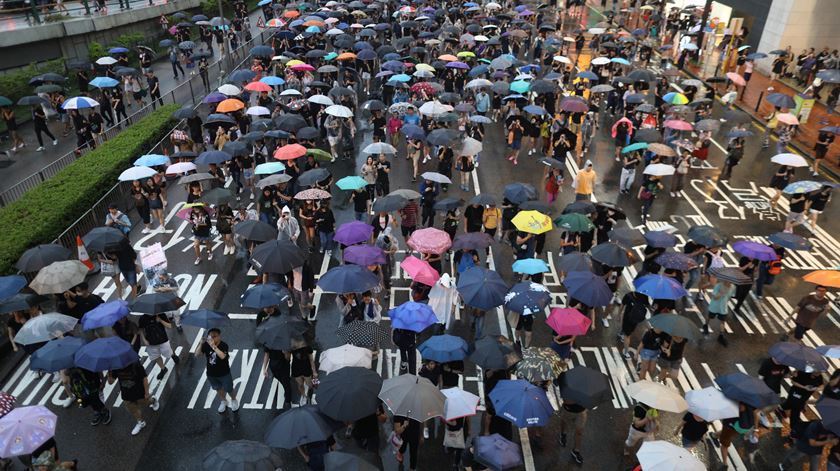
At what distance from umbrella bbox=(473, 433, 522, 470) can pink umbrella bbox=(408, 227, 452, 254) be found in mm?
5337

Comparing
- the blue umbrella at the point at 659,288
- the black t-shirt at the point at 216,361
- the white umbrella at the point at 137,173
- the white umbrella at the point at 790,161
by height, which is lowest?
the black t-shirt at the point at 216,361

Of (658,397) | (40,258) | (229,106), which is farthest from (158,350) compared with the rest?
(229,106)

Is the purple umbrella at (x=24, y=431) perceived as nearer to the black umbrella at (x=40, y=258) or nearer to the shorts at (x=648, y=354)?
the black umbrella at (x=40, y=258)

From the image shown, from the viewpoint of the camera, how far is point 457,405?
8.57 metres

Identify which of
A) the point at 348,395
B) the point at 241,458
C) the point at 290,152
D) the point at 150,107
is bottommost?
the point at 150,107

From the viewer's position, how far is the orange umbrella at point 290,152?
16641 mm

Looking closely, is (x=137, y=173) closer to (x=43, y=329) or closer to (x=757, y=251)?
(x=43, y=329)

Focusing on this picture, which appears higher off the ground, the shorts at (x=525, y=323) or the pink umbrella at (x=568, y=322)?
the pink umbrella at (x=568, y=322)

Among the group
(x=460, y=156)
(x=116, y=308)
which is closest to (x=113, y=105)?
(x=460, y=156)

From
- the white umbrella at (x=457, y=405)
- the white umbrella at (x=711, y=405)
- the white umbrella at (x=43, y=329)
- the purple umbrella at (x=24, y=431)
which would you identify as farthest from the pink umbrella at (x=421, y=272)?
the purple umbrella at (x=24, y=431)

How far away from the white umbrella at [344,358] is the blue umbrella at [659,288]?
5148 mm

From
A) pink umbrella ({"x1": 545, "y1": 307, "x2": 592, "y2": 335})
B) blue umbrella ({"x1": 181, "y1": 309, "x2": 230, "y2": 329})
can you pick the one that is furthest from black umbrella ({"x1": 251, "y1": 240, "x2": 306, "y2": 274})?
pink umbrella ({"x1": 545, "y1": 307, "x2": 592, "y2": 335})

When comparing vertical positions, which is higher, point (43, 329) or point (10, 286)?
point (43, 329)

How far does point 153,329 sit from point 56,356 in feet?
5.34
